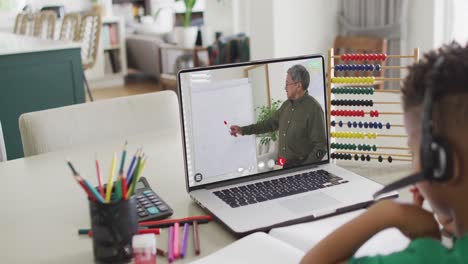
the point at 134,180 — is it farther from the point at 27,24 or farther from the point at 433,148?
the point at 27,24

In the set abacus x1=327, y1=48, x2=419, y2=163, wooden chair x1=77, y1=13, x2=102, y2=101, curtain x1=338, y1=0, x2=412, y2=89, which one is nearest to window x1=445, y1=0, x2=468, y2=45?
curtain x1=338, y1=0, x2=412, y2=89

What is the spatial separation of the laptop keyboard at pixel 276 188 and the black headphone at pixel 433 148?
1.77 feet

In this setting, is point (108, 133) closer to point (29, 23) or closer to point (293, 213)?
point (293, 213)

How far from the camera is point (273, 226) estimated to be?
1003 mm

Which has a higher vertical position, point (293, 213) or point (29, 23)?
point (29, 23)

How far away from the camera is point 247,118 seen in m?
1.17

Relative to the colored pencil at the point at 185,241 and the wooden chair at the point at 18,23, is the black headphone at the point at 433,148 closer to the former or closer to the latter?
the colored pencil at the point at 185,241

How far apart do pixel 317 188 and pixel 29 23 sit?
17.6ft

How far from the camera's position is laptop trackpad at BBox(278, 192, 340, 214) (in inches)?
41.8

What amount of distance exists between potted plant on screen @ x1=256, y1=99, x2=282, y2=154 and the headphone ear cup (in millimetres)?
619

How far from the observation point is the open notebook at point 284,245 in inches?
35.3

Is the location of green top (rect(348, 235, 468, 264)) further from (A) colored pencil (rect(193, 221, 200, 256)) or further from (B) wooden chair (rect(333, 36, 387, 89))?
(B) wooden chair (rect(333, 36, 387, 89))

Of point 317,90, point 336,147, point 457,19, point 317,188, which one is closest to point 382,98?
point 336,147

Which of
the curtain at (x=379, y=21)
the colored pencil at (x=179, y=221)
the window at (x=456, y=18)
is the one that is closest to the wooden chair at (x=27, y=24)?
the curtain at (x=379, y=21)
